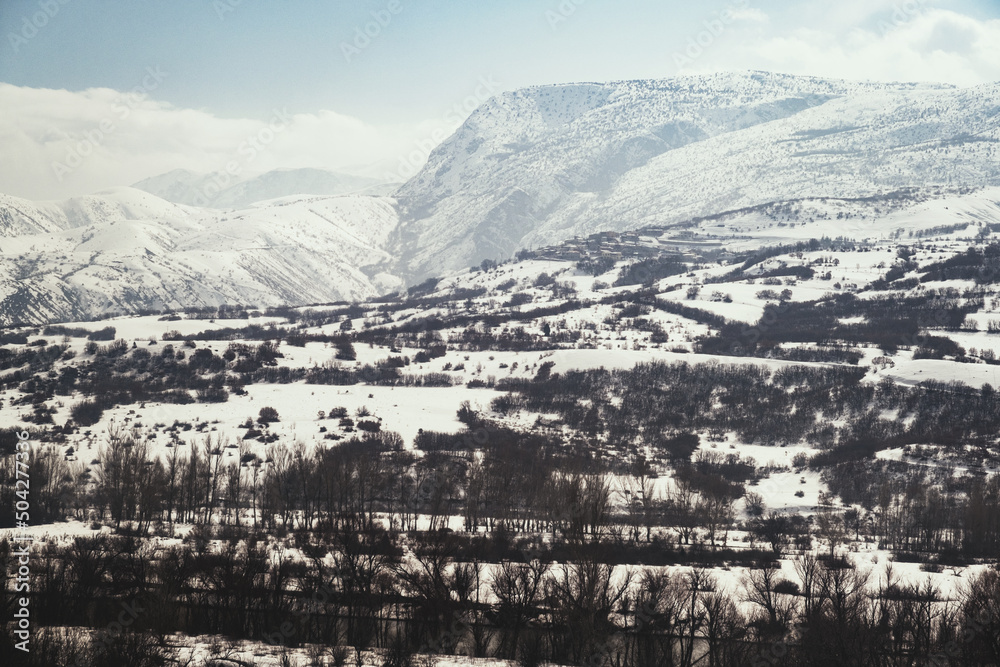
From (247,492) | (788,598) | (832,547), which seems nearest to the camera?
(788,598)

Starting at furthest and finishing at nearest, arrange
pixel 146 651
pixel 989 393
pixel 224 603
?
pixel 989 393 < pixel 224 603 < pixel 146 651

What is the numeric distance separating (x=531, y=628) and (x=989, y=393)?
138596 millimetres

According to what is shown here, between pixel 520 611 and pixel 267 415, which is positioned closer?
A: pixel 520 611

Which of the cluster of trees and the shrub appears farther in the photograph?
the shrub

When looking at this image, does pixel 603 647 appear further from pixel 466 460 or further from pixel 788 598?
pixel 466 460

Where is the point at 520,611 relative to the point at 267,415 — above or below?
below

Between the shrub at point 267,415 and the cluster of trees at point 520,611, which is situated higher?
the shrub at point 267,415

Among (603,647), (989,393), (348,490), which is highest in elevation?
(989,393)

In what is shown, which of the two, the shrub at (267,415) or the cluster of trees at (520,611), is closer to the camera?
the cluster of trees at (520,611)

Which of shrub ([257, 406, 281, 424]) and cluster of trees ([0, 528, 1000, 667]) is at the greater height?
shrub ([257, 406, 281, 424])

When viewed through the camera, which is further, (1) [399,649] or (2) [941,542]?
(2) [941,542]

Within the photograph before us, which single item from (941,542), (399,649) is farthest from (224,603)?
(941,542)

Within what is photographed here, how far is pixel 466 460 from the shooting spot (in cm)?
13812

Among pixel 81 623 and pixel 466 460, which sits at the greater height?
pixel 466 460
